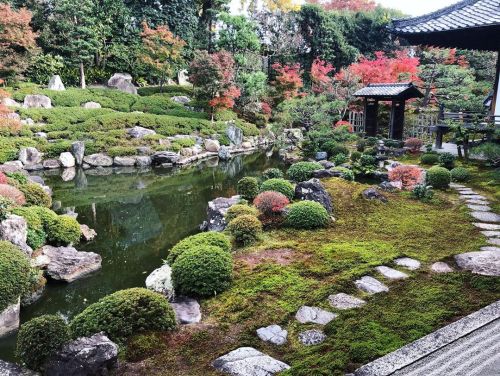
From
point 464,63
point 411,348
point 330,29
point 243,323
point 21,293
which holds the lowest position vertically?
point 21,293

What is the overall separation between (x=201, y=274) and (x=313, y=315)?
5.26ft

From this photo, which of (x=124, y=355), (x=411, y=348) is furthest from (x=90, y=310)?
(x=411, y=348)

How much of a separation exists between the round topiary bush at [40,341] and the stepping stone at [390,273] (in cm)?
402

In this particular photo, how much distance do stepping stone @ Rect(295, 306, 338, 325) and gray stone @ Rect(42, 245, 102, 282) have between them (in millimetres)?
4856

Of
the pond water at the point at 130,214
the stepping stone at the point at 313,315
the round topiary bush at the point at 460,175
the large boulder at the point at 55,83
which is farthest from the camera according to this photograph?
the large boulder at the point at 55,83

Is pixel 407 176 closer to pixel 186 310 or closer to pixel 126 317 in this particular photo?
pixel 186 310

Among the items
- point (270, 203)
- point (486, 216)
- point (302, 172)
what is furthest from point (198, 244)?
point (302, 172)

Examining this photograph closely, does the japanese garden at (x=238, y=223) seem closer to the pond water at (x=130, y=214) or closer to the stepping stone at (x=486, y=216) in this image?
the pond water at (x=130, y=214)

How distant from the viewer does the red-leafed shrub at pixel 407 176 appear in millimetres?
11502

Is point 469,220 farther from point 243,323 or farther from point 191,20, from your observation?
point 191,20

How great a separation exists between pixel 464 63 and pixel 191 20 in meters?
21.1

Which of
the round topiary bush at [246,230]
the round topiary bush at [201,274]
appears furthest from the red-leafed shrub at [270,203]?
the round topiary bush at [201,274]

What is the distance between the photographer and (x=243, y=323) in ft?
15.4

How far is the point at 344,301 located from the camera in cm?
500
